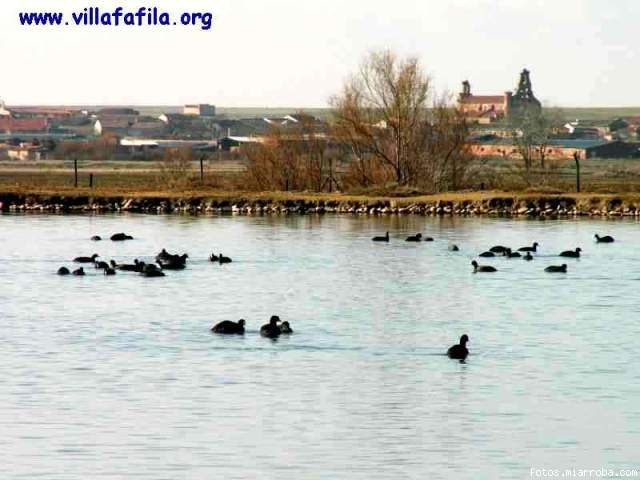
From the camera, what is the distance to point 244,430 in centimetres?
2736

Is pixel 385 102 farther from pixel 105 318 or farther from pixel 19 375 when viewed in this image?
pixel 19 375

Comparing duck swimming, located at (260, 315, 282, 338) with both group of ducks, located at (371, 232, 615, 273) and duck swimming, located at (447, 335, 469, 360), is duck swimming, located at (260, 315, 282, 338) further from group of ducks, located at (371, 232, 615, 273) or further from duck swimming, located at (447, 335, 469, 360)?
group of ducks, located at (371, 232, 615, 273)

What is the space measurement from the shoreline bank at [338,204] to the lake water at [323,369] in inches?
983

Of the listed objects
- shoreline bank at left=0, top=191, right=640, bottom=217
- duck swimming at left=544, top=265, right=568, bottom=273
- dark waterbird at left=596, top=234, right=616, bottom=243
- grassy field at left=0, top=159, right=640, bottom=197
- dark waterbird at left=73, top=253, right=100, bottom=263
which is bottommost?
duck swimming at left=544, top=265, right=568, bottom=273

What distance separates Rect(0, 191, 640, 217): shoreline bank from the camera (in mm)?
86438

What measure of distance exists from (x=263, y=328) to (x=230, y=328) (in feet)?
2.50

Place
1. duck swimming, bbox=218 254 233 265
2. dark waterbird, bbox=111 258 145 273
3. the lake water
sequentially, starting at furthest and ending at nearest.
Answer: duck swimming, bbox=218 254 233 265 → dark waterbird, bbox=111 258 145 273 → the lake water

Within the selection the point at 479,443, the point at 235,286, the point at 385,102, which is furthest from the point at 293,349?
the point at 385,102

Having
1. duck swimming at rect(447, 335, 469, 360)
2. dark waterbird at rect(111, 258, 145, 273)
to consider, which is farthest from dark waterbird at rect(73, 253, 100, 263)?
duck swimming at rect(447, 335, 469, 360)

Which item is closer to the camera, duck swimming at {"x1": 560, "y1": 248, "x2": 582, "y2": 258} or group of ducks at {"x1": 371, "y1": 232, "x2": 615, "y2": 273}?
group of ducks at {"x1": 371, "y1": 232, "x2": 615, "y2": 273}

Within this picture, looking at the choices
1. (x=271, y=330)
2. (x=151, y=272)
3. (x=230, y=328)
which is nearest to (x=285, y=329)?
(x=271, y=330)

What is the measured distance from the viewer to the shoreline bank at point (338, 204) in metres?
86.4

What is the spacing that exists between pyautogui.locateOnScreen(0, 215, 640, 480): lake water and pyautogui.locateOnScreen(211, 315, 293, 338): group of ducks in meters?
0.35

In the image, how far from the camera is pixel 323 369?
3372 cm
